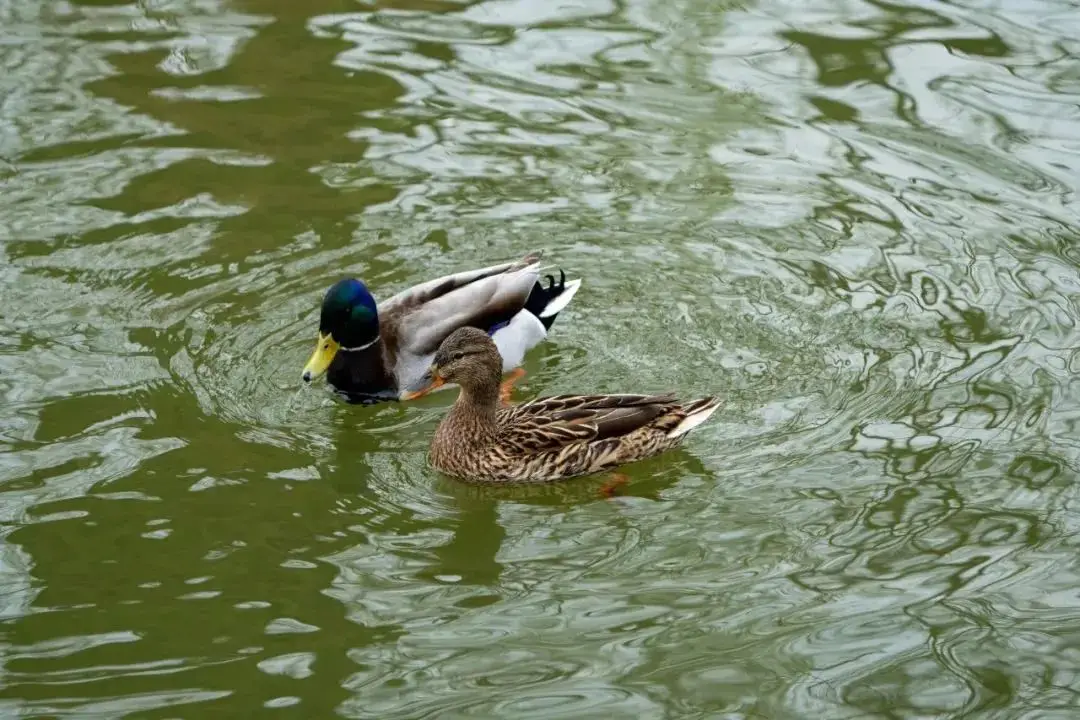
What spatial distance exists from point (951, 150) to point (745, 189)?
1.60 meters

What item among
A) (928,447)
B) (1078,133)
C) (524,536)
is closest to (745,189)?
(1078,133)

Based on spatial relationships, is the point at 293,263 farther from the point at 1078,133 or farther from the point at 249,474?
the point at 1078,133

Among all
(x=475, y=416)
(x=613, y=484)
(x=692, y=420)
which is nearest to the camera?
(x=692, y=420)

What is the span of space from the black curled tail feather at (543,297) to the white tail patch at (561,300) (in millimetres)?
18

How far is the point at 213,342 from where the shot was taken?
9109 millimetres

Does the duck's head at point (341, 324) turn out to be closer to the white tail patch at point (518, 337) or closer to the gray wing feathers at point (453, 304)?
the gray wing feathers at point (453, 304)

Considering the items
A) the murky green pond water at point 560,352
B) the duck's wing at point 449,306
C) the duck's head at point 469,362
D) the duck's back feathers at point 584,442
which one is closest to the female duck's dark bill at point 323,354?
the murky green pond water at point 560,352

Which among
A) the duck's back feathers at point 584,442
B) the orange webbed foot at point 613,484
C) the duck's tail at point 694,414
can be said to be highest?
the duck's tail at point 694,414

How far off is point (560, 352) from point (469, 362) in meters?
1.30

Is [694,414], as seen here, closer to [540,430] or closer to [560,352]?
[540,430]

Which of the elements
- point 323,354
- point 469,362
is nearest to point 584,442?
point 469,362

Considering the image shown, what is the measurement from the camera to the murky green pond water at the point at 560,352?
6504 mm

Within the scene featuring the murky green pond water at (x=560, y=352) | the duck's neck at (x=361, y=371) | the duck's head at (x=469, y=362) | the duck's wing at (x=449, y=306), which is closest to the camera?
the murky green pond water at (x=560, y=352)

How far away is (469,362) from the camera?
26.8ft
